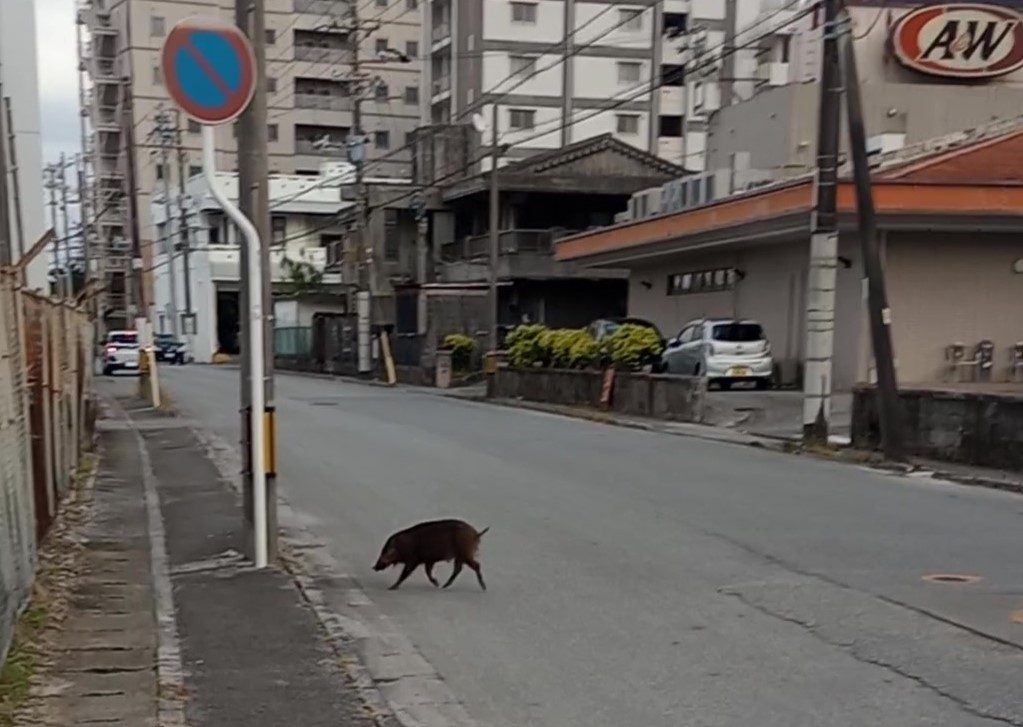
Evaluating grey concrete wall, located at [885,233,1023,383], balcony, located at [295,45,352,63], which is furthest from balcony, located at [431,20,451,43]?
grey concrete wall, located at [885,233,1023,383]

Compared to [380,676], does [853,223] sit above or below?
above

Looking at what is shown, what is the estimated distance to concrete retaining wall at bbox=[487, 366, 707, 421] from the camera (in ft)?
69.9

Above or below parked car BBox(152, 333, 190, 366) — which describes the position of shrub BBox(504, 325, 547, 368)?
above

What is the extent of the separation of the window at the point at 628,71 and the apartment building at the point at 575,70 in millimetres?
49

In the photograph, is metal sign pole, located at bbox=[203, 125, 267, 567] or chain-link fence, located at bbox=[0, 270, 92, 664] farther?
metal sign pole, located at bbox=[203, 125, 267, 567]

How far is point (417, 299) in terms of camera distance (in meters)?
38.6

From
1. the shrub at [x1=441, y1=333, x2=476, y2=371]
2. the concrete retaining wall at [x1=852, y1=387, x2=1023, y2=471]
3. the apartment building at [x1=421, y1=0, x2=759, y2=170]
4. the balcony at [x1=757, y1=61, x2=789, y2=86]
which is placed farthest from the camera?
the apartment building at [x1=421, y1=0, x2=759, y2=170]

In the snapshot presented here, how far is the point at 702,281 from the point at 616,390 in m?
8.46

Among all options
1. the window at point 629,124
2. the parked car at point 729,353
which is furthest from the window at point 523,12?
the parked car at point 729,353

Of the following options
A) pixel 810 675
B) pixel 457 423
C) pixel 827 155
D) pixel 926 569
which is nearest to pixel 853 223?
pixel 827 155

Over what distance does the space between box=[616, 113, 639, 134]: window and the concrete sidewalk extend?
50984 millimetres

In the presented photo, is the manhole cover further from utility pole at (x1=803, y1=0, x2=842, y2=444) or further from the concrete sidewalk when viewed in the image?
utility pole at (x1=803, y1=0, x2=842, y2=444)

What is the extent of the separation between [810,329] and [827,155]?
2.35 metres

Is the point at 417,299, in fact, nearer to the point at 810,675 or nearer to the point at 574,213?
the point at 574,213
